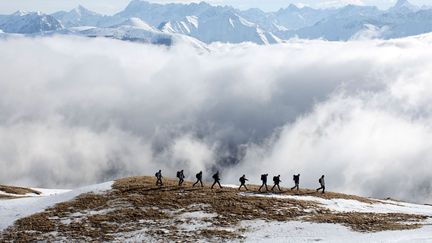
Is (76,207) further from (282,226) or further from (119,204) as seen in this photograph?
(282,226)

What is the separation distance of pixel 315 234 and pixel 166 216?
49.8 feet

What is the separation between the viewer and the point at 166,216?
47406 millimetres

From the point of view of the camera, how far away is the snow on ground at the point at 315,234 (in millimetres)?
38000

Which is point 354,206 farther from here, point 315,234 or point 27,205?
point 27,205

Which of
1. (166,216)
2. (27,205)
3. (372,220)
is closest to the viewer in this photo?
(372,220)

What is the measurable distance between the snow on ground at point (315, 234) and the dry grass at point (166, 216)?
4.76ft

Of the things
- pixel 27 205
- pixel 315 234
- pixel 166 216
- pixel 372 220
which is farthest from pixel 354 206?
pixel 27 205

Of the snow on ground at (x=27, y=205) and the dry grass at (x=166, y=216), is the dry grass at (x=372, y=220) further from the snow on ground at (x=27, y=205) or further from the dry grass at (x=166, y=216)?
the snow on ground at (x=27, y=205)

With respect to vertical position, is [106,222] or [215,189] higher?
[215,189]

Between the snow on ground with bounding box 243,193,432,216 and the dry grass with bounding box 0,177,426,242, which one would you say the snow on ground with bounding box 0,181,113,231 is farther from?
the snow on ground with bounding box 243,193,432,216

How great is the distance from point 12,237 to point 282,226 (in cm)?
2508

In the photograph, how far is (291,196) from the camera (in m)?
56.7

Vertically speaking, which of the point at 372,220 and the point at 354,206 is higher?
the point at 354,206

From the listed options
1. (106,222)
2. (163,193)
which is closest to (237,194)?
(163,193)
